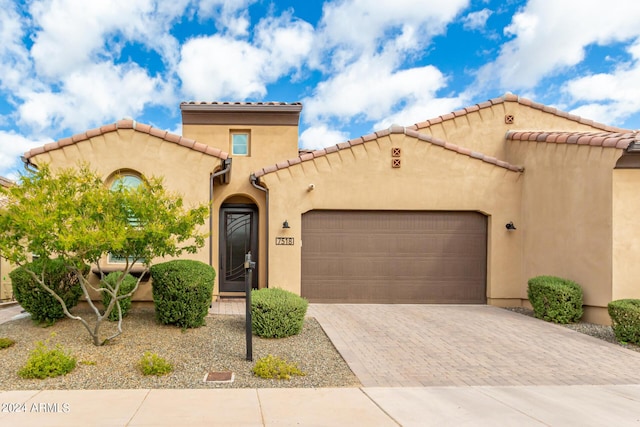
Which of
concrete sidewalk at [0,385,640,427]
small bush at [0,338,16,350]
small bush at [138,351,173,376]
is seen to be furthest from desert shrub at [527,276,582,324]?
small bush at [0,338,16,350]

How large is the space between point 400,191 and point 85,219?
773cm

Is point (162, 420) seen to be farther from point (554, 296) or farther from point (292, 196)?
point (554, 296)

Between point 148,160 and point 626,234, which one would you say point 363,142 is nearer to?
point 148,160

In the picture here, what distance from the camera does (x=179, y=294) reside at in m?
7.52

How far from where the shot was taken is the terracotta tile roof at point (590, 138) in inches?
338

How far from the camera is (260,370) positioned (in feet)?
18.2

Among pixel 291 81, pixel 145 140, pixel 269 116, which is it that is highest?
pixel 291 81

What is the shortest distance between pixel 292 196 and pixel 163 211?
16.2 ft

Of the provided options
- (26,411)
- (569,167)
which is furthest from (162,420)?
(569,167)

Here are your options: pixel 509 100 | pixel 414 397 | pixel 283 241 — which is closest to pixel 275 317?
pixel 414 397

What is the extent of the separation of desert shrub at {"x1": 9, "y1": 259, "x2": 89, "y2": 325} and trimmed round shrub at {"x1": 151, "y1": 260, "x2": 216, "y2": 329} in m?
1.46

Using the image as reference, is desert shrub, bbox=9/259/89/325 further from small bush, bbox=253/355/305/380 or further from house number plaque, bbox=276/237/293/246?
house number plaque, bbox=276/237/293/246

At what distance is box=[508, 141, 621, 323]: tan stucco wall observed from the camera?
8922 millimetres

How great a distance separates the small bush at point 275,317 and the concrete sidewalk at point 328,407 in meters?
2.23
